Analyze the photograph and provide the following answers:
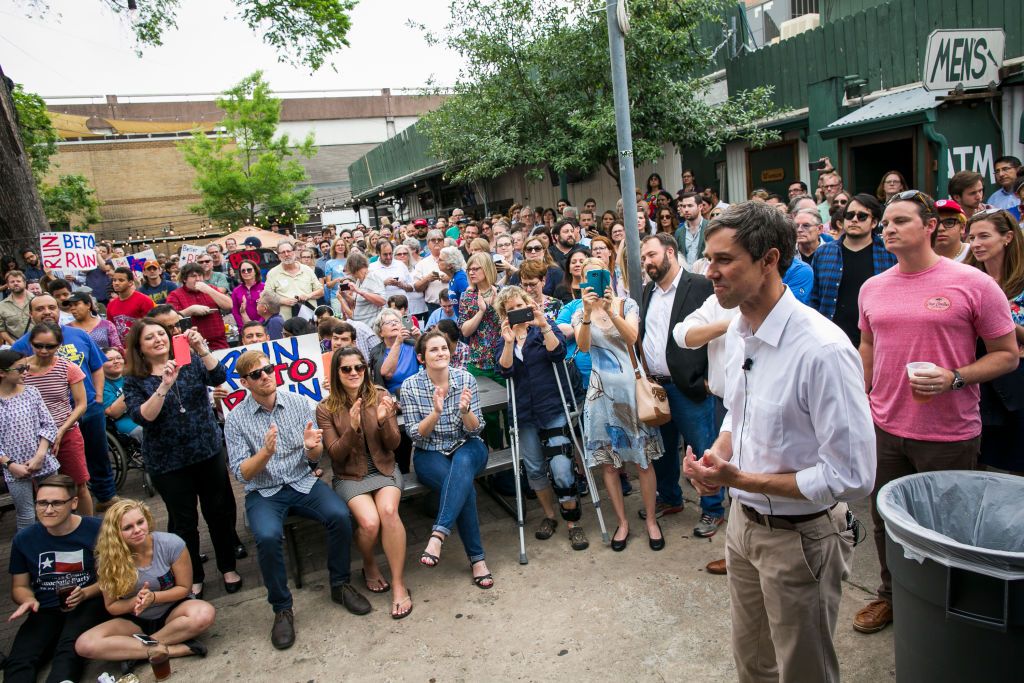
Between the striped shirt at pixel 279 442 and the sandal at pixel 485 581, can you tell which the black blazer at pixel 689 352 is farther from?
the striped shirt at pixel 279 442

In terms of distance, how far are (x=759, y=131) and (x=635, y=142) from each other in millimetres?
2188

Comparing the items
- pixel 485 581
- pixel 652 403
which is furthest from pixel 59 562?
pixel 652 403

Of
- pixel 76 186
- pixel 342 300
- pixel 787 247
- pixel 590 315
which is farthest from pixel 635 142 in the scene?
pixel 76 186

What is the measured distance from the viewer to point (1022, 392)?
12.1ft

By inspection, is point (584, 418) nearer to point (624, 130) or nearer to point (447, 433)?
point (447, 433)

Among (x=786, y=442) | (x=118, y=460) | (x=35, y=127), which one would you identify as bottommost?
→ (x=118, y=460)

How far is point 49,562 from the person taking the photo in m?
4.23

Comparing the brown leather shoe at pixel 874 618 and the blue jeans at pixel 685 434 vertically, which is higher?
the blue jeans at pixel 685 434

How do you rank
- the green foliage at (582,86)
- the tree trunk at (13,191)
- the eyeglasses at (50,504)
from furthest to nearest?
the tree trunk at (13,191)
the green foliage at (582,86)
the eyeglasses at (50,504)

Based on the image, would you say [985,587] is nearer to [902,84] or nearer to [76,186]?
[902,84]

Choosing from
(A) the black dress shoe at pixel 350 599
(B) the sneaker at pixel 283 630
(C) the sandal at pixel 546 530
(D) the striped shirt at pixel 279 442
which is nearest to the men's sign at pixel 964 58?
(C) the sandal at pixel 546 530

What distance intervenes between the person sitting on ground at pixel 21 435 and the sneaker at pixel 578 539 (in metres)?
3.90

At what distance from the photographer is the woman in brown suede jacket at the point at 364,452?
470cm

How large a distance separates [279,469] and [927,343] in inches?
151
